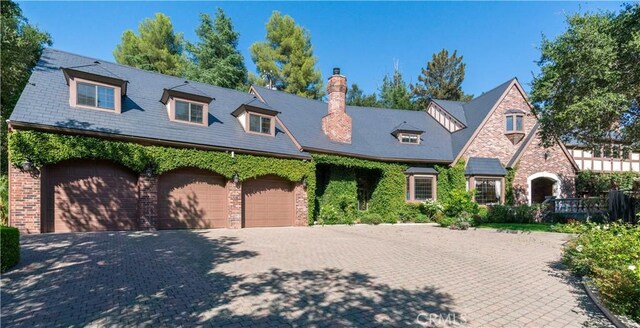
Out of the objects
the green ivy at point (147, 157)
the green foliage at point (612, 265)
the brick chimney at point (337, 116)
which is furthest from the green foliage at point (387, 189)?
the green foliage at point (612, 265)

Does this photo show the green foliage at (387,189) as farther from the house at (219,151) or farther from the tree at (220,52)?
the tree at (220,52)

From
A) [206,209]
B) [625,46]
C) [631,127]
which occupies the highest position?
[625,46]

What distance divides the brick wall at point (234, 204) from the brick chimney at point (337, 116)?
23.9 ft

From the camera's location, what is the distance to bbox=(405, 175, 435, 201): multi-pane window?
20.8 metres

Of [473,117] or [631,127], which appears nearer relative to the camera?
[631,127]

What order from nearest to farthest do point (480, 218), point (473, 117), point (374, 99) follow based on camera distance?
point (480, 218)
point (473, 117)
point (374, 99)

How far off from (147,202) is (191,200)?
1.86 meters

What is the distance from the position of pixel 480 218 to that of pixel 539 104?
23.8 ft

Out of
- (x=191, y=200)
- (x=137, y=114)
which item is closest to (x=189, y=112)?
(x=137, y=114)

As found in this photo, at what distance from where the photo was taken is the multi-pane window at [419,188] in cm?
2080

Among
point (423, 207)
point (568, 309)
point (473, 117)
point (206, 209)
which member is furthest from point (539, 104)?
point (206, 209)

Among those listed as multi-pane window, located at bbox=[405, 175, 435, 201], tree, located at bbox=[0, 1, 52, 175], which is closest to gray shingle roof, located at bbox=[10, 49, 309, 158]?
tree, located at bbox=[0, 1, 52, 175]

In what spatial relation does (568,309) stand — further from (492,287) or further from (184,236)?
(184,236)

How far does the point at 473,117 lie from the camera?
23578 mm
